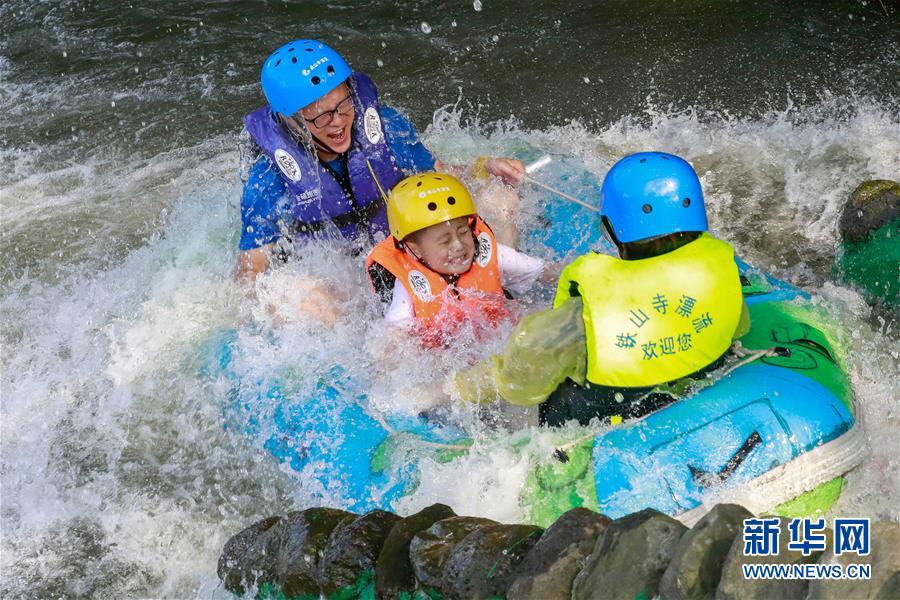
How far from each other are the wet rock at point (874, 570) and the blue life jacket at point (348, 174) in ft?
11.9

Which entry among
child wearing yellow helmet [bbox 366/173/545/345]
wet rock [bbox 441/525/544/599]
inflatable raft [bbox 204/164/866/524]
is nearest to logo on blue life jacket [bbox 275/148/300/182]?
child wearing yellow helmet [bbox 366/173/545/345]

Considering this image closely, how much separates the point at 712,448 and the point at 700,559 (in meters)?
1.12

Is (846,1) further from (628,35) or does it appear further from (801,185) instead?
(801,185)

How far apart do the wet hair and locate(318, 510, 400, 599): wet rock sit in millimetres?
1366

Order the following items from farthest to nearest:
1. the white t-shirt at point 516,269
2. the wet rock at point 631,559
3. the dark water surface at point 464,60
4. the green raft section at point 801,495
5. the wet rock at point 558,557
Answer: the dark water surface at point 464,60, the white t-shirt at point 516,269, the green raft section at point 801,495, the wet rock at point 558,557, the wet rock at point 631,559

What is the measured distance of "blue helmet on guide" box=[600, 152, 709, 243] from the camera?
11.0 ft

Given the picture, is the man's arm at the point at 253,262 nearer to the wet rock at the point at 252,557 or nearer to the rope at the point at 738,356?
the wet rock at the point at 252,557

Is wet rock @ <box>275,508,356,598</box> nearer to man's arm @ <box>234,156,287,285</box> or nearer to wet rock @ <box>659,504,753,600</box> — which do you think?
wet rock @ <box>659,504,753,600</box>

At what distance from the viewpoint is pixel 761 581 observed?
2.30 m

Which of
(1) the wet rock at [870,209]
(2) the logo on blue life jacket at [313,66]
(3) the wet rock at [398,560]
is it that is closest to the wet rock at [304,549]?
(3) the wet rock at [398,560]

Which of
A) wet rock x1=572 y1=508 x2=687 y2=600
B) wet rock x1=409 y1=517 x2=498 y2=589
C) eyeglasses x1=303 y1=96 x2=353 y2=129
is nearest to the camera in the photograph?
wet rock x1=572 y1=508 x2=687 y2=600

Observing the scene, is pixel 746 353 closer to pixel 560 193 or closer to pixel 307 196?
pixel 560 193

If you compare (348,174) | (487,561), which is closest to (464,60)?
(348,174)

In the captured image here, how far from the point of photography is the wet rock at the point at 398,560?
3.31 meters
